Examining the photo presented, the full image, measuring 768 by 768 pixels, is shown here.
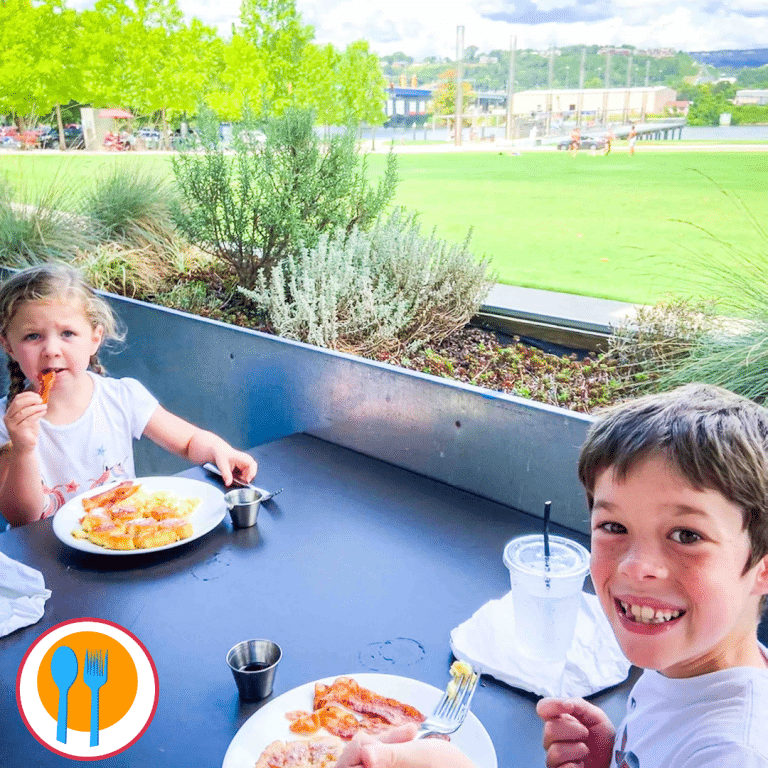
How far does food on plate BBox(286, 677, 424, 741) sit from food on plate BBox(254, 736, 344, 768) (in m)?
0.01

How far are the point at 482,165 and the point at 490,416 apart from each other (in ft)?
32.2

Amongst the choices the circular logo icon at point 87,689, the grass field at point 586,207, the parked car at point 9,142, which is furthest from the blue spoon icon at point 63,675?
the parked car at point 9,142

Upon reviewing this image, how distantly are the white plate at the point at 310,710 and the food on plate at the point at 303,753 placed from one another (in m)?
0.01

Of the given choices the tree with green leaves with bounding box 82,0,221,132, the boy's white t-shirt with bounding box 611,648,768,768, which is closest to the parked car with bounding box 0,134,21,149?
the tree with green leaves with bounding box 82,0,221,132

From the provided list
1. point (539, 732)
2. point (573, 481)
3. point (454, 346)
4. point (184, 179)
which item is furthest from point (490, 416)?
point (184, 179)

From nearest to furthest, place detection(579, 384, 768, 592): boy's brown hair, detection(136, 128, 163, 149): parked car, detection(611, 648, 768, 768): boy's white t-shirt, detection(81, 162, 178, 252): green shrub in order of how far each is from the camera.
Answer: detection(611, 648, 768, 768): boy's white t-shirt, detection(579, 384, 768, 592): boy's brown hair, detection(81, 162, 178, 252): green shrub, detection(136, 128, 163, 149): parked car

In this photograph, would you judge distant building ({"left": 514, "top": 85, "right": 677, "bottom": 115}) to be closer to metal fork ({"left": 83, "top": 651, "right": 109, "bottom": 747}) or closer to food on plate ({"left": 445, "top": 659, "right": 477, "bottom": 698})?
food on plate ({"left": 445, "top": 659, "right": 477, "bottom": 698})

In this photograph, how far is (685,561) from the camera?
2.42 feet

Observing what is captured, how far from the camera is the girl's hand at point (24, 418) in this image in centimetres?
157

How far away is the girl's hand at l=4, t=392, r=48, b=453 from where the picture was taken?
5.16ft

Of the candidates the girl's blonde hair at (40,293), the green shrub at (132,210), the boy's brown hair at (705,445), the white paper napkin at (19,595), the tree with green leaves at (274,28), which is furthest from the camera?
the tree with green leaves at (274,28)

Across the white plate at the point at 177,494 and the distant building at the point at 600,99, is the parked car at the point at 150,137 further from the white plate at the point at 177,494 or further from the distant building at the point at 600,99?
the white plate at the point at 177,494

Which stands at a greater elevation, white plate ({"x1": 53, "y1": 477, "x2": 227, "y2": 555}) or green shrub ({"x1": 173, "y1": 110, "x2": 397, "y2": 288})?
green shrub ({"x1": 173, "y1": 110, "x2": 397, "y2": 288})

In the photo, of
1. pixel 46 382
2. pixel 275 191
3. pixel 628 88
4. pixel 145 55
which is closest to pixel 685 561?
pixel 46 382
